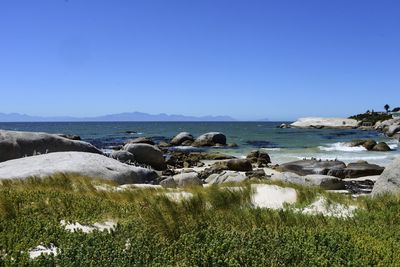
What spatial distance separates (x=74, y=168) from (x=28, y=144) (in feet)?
18.8

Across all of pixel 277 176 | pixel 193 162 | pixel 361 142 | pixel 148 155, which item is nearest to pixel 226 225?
pixel 277 176

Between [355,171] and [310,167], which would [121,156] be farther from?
[355,171]

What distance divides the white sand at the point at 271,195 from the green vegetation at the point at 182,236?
3.01 metres

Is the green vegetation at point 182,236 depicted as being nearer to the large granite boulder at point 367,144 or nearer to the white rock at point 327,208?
the white rock at point 327,208

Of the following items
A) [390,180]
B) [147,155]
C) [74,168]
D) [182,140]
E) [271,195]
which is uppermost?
[74,168]

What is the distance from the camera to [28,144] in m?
19.0

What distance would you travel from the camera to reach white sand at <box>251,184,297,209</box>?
458 inches

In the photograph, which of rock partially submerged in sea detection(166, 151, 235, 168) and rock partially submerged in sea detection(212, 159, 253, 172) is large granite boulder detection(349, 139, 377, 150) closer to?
rock partially submerged in sea detection(166, 151, 235, 168)

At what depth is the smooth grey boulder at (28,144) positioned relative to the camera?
18.3 m

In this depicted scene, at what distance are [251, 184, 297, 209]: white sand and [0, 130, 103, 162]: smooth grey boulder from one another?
10584 millimetres

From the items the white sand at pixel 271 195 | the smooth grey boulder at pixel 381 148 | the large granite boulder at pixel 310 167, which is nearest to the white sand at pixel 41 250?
the white sand at pixel 271 195

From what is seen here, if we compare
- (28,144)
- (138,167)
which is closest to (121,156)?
(28,144)

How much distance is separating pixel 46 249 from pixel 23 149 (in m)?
14.4

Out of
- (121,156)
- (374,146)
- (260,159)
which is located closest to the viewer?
(121,156)
